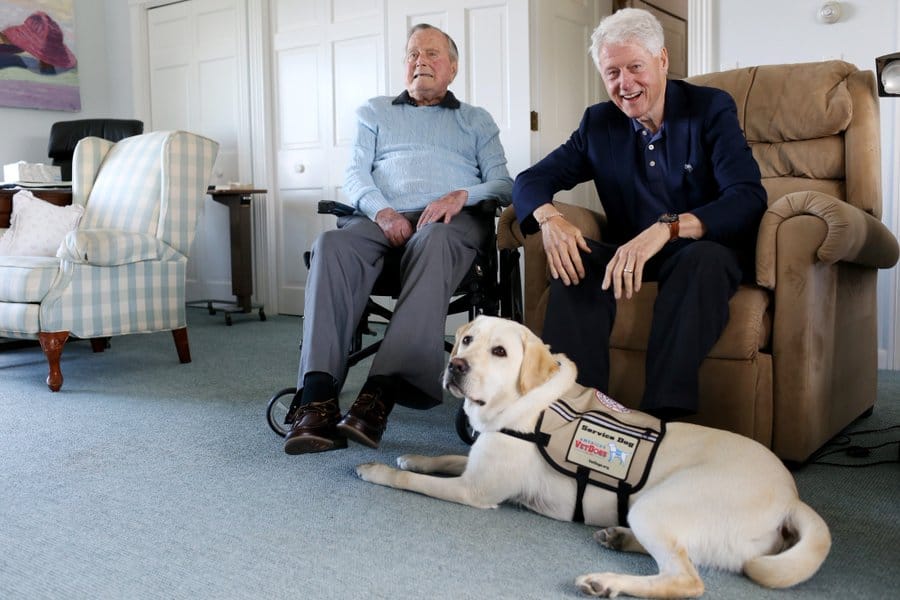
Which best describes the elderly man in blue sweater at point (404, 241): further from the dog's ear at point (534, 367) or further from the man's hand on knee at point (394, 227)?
the dog's ear at point (534, 367)

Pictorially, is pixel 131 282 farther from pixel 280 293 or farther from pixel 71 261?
pixel 280 293

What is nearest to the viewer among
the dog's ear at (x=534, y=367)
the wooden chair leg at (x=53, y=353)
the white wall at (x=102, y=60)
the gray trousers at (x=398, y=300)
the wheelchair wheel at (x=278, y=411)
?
the dog's ear at (x=534, y=367)

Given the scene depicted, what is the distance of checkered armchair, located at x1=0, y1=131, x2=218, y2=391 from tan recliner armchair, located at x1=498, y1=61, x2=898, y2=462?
158cm

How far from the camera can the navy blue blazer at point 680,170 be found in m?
1.71

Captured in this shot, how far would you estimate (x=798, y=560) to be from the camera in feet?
3.43

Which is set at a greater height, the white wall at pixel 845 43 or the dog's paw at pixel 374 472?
the white wall at pixel 845 43

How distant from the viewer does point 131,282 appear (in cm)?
290

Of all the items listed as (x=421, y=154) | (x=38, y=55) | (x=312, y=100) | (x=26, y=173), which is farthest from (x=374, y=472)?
(x=38, y=55)

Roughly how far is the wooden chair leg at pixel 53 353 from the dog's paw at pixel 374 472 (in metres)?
1.51

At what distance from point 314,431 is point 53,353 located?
1.42 metres

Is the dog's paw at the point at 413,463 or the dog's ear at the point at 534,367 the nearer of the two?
the dog's ear at the point at 534,367

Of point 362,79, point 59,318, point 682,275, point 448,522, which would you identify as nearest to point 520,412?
point 448,522

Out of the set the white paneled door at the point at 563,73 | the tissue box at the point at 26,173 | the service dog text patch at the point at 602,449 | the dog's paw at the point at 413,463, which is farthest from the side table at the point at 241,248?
the service dog text patch at the point at 602,449

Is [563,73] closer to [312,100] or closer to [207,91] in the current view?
[312,100]
